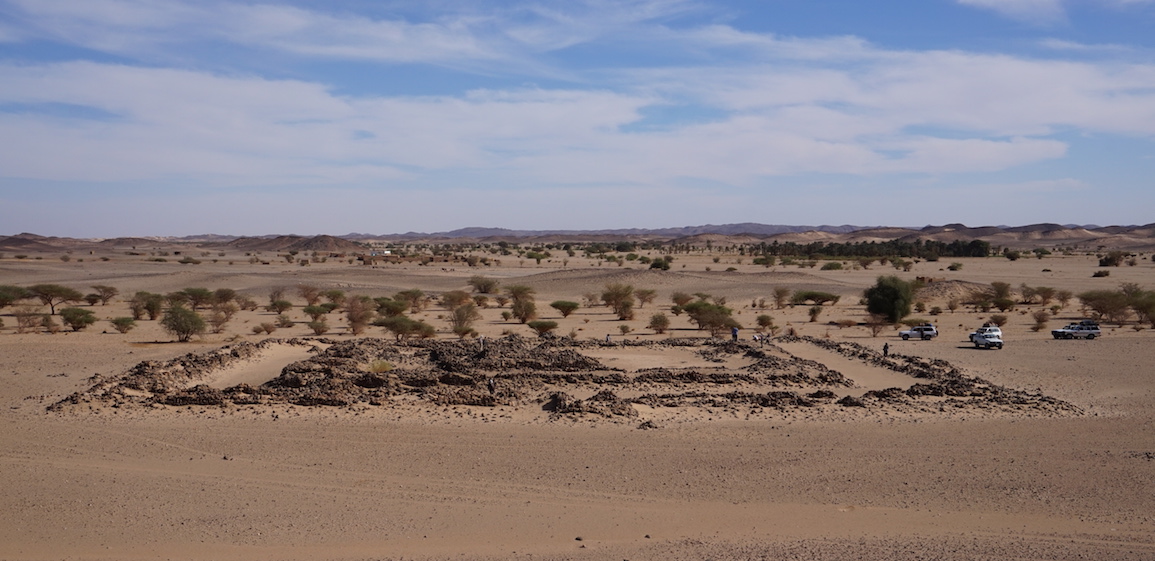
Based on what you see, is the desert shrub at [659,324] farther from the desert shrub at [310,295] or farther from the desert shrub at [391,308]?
the desert shrub at [310,295]

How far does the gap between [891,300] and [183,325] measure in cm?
3367

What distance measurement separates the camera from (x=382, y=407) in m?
21.2

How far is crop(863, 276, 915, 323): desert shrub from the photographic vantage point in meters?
44.2

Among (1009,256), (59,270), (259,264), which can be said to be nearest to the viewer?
(59,270)

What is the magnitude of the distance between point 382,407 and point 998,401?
51.6 ft

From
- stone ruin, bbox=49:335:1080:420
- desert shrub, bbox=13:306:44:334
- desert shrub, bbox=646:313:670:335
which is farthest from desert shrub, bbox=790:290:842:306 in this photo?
desert shrub, bbox=13:306:44:334

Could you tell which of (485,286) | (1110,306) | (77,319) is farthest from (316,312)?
(1110,306)

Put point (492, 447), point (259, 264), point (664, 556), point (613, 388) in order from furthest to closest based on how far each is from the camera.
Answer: point (259, 264)
point (613, 388)
point (492, 447)
point (664, 556)

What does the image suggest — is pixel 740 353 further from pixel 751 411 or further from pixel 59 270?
pixel 59 270

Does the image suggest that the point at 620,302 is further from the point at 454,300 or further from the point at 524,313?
the point at 454,300

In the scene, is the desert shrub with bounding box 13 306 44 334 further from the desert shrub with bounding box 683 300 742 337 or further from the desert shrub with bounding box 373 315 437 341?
the desert shrub with bounding box 683 300 742 337

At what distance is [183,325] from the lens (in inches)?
1387

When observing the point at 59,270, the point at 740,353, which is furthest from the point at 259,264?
the point at 740,353

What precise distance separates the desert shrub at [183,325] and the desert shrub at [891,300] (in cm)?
3256
